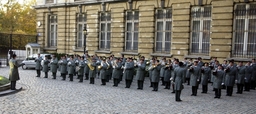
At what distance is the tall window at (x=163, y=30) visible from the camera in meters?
23.7

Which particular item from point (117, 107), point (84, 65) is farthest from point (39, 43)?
point (117, 107)

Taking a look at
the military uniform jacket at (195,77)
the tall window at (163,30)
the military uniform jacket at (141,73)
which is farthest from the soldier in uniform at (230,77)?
the tall window at (163,30)

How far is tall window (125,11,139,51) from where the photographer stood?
25781 mm

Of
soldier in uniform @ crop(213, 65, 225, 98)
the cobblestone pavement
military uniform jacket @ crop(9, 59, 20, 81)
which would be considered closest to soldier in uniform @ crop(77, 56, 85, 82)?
the cobblestone pavement

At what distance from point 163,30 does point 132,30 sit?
3.12 metres

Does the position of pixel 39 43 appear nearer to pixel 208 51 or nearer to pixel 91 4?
pixel 91 4

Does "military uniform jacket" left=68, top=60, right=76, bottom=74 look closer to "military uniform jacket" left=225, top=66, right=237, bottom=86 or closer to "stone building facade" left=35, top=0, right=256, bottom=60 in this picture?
"stone building facade" left=35, top=0, right=256, bottom=60

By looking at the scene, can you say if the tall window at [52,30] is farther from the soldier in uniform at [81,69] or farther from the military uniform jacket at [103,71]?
the military uniform jacket at [103,71]

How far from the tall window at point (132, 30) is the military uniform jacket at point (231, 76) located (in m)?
11.6

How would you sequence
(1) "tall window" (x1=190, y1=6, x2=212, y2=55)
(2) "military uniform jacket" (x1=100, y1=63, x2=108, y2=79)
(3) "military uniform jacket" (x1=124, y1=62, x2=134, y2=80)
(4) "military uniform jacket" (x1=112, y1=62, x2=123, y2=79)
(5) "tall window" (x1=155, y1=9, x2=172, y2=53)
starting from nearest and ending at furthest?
(3) "military uniform jacket" (x1=124, y1=62, x2=134, y2=80) → (4) "military uniform jacket" (x1=112, y1=62, x2=123, y2=79) → (2) "military uniform jacket" (x1=100, y1=63, x2=108, y2=79) → (1) "tall window" (x1=190, y1=6, x2=212, y2=55) → (5) "tall window" (x1=155, y1=9, x2=172, y2=53)

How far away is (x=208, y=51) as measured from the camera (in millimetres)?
21391

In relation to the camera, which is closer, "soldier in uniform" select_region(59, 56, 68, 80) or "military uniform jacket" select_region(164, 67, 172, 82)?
"military uniform jacket" select_region(164, 67, 172, 82)

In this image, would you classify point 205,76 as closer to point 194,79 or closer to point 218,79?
point 194,79

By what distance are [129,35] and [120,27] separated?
1.03 metres
